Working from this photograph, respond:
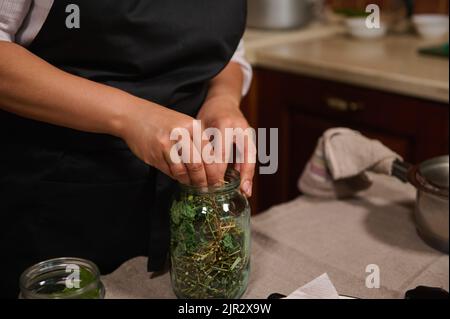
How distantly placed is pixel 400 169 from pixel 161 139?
49 centimetres

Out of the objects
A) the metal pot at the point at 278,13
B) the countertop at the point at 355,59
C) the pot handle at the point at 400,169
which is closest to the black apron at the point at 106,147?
the pot handle at the point at 400,169

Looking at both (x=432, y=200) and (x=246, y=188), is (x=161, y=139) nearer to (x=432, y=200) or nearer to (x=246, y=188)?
(x=246, y=188)

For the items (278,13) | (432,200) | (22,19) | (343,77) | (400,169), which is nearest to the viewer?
(22,19)

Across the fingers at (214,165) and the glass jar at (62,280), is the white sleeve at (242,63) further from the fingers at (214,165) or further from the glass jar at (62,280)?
the glass jar at (62,280)

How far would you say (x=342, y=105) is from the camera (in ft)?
6.00

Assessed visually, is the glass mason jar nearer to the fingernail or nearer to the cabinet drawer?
the fingernail

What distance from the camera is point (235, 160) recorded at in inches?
30.8

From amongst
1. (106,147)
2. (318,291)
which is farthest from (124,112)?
(318,291)

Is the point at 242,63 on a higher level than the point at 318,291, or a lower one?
higher

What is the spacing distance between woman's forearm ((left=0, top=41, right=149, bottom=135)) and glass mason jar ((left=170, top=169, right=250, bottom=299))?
12cm

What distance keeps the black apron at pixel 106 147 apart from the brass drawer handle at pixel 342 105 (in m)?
0.91
